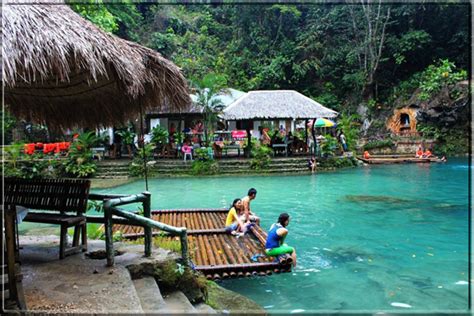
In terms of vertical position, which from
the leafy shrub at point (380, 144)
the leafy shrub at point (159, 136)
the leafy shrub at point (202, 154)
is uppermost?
the leafy shrub at point (159, 136)

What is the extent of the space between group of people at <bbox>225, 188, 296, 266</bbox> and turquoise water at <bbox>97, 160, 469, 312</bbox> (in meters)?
0.45

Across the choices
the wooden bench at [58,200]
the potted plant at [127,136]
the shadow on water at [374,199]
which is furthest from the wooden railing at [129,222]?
the potted plant at [127,136]

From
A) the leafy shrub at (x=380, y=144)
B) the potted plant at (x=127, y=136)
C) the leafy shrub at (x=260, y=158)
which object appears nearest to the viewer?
the leafy shrub at (x=260, y=158)

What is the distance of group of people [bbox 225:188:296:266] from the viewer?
18.0ft

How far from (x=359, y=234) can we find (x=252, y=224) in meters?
2.34

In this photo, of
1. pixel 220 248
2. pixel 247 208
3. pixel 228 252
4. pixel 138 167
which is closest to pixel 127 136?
pixel 138 167

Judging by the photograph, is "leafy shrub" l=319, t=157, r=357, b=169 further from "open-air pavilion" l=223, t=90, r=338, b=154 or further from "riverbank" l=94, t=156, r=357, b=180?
"open-air pavilion" l=223, t=90, r=338, b=154

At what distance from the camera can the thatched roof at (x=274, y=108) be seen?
17750 millimetres

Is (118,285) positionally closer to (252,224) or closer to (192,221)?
(252,224)

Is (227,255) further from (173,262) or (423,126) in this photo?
(423,126)

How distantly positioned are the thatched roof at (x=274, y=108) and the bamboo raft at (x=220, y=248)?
1011 centimetres

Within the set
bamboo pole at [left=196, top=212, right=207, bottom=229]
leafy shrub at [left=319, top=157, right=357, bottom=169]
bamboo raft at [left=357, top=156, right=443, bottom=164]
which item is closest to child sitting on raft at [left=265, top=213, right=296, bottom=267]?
bamboo pole at [left=196, top=212, right=207, bottom=229]

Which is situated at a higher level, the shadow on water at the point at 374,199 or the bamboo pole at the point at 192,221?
the bamboo pole at the point at 192,221

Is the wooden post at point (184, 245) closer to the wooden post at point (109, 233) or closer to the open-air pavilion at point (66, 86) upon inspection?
the open-air pavilion at point (66, 86)
